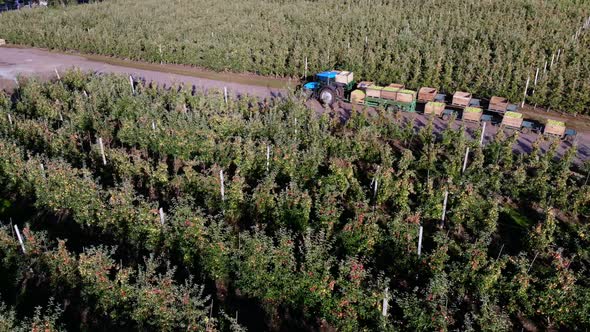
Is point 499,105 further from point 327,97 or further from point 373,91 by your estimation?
point 327,97

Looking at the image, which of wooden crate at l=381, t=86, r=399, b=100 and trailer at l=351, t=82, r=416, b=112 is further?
wooden crate at l=381, t=86, r=399, b=100

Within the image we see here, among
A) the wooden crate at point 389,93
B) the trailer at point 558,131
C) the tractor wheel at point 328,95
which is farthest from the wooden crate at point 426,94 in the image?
the trailer at point 558,131

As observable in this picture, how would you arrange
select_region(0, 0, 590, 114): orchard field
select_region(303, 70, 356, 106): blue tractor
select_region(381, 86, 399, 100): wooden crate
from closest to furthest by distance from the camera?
select_region(381, 86, 399, 100): wooden crate < select_region(303, 70, 356, 106): blue tractor < select_region(0, 0, 590, 114): orchard field

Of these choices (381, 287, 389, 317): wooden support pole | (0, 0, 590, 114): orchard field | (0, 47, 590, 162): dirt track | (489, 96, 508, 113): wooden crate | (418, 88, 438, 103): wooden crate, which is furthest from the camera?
(0, 0, 590, 114): orchard field

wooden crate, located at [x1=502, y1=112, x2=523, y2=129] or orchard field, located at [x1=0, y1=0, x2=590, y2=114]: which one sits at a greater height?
orchard field, located at [x1=0, y1=0, x2=590, y2=114]

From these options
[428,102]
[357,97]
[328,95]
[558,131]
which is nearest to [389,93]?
[357,97]

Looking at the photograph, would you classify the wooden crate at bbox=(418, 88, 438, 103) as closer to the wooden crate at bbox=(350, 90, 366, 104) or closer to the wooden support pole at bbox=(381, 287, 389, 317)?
the wooden crate at bbox=(350, 90, 366, 104)

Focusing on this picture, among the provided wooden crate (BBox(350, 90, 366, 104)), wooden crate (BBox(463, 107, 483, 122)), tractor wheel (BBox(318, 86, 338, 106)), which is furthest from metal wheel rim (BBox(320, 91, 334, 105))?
wooden crate (BBox(463, 107, 483, 122))
